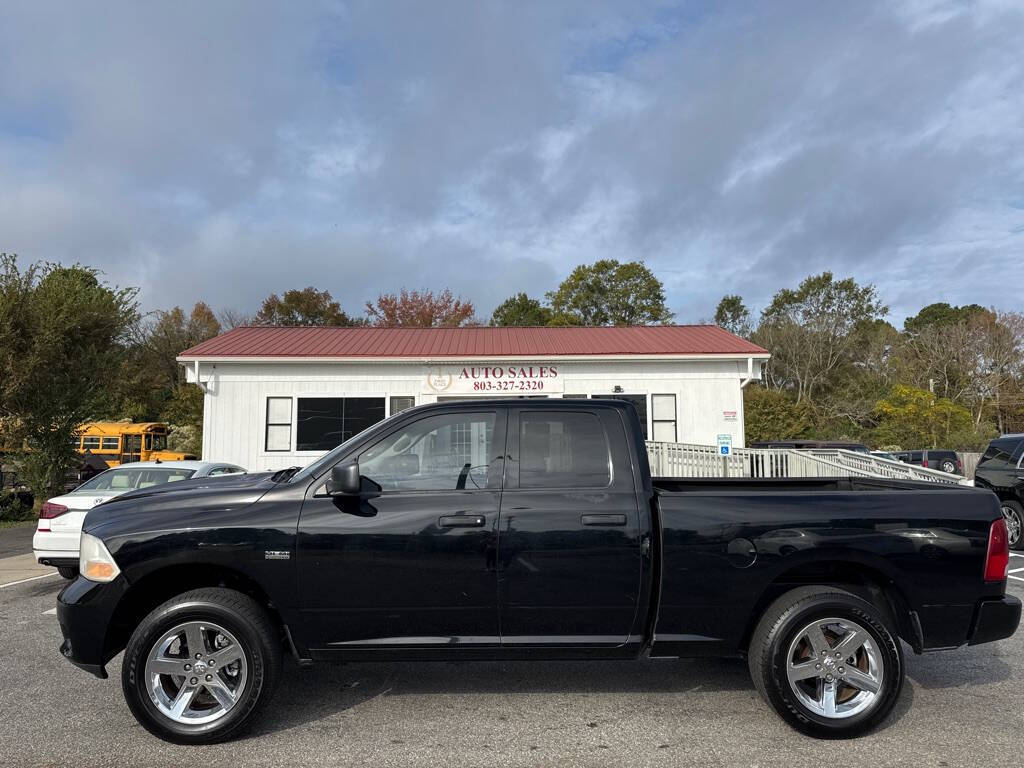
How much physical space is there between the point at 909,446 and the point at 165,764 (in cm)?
3626

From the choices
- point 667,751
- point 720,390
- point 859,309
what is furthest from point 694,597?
point 859,309

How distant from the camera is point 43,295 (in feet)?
53.4

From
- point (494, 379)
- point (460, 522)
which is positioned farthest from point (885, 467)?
point (460, 522)

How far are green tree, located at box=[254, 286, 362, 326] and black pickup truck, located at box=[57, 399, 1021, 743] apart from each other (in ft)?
157

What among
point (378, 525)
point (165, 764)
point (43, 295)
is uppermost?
A: point (43, 295)

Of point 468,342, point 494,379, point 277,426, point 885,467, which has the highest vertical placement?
point 468,342

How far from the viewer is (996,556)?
162 inches

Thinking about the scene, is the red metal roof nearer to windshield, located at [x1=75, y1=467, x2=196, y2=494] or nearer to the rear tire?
the rear tire

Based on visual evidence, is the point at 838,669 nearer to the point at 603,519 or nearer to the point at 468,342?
the point at 603,519

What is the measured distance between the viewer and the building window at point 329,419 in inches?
693

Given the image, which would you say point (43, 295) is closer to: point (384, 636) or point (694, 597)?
point (384, 636)

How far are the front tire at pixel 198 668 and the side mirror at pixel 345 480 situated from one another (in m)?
0.86

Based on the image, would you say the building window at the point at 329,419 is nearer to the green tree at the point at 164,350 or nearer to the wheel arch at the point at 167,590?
the wheel arch at the point at 167,590

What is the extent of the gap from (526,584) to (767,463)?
37.3 ft
